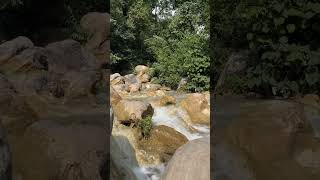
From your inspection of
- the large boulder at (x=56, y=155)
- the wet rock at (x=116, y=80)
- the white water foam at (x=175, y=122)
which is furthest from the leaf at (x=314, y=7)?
the wet rock at (x=116, y=80)

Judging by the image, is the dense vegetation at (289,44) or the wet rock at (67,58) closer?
the dense vegetation at (289,44)

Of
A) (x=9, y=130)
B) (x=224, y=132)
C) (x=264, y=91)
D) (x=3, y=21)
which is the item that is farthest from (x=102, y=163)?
(x=3, y=21)

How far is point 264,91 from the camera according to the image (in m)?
10.2

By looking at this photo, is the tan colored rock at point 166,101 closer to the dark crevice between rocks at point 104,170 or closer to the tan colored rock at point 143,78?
the tan colored rock at point 143,78

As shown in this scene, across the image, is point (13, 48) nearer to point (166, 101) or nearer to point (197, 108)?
point (166, 101)

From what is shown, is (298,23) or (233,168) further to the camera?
(233,168)

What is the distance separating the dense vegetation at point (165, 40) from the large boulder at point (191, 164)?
492 inches

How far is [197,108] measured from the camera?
1307cm

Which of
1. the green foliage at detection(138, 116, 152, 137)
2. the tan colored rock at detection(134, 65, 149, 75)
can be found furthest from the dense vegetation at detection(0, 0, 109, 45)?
the green foliage at detection(138, 116, 152, 137)

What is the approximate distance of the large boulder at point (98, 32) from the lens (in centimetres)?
1917

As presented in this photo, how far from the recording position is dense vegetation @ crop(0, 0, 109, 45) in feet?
55.2

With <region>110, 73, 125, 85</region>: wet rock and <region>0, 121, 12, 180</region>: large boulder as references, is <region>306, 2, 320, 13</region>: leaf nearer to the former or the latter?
<region>0, 121, 12, 180</region>: large boulder

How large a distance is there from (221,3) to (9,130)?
1295 centimetres

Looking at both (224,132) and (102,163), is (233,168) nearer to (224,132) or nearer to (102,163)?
(224,132)
